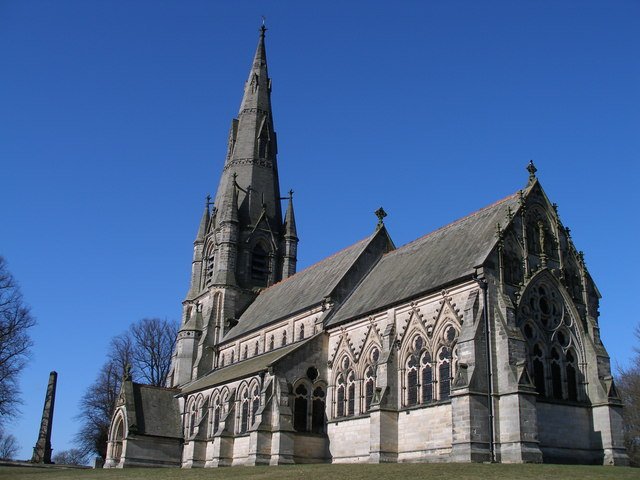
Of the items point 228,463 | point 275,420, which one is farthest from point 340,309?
point 228,463

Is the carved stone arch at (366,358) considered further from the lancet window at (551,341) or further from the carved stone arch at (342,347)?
the lancet window at (551,341)

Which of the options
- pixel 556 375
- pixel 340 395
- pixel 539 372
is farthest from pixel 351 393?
pixel 556 375

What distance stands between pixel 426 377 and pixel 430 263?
6993 mm

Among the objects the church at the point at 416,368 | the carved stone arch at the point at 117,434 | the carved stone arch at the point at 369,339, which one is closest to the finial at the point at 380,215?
the church at the point at 416,368

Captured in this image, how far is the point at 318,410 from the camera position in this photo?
4062 cm

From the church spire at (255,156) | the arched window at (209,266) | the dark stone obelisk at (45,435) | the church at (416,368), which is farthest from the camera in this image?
the church spire at (255,156)

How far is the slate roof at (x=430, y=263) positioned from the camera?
34.8 metres

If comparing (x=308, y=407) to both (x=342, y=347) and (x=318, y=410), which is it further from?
(x=342, y=347)

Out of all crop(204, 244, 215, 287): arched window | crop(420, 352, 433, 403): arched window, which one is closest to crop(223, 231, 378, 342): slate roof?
crop(204, 244, 215, 287): arched window

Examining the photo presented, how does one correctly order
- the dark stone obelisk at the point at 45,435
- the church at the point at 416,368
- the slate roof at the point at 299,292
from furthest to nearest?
the dark stone obelisk at the point at 45,435
the slate roof at the point at 299,292
the church at the point at 416,368

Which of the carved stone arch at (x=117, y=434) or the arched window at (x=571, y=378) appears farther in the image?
the carved stone arch at (x=117, y=434)

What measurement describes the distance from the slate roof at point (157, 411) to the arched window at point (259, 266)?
38.9 feet

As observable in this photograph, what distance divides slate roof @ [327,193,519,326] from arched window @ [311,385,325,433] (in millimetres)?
4036

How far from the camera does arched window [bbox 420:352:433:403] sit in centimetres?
3344
